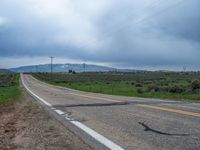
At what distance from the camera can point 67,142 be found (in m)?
7.13

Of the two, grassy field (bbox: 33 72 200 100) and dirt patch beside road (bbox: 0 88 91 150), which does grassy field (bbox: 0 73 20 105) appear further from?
dirt patch beside road (bbox: 0 88 91 150)

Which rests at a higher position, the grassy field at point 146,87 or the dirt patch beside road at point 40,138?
the dirt patch beside road at point 40,138

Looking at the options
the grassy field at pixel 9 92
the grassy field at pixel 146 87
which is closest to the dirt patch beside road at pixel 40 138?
the grassy field at pixel 9 92

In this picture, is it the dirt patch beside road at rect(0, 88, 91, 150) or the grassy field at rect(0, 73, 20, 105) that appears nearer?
the dirt patch beside road at rect(0, 88, 91, 150)

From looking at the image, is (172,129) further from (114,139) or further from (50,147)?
(50,147)

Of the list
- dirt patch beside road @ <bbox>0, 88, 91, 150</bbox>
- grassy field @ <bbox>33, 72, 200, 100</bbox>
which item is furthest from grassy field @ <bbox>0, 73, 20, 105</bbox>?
dirt patch beside road @ <bbox>0, 88, 91, 150</bbox>

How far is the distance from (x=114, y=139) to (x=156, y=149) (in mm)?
1304

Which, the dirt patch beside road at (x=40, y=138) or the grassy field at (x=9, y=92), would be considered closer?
the dirt patch beside road at (x=40, y=138)

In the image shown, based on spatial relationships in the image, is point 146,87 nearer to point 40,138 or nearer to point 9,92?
point 9,92

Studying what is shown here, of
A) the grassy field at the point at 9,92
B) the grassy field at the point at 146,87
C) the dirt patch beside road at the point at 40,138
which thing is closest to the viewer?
the dirt patch beside road at the point at 40,138

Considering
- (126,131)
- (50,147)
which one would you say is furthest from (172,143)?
(50,147)

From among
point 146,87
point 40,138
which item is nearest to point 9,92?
point 146,87

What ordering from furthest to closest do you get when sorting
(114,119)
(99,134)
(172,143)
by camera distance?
1. (114,119)
2. (99,134)
3. (172,143)

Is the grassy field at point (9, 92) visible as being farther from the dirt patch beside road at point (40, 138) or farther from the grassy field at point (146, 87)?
the dirt patch beside road at point (40, 138)
